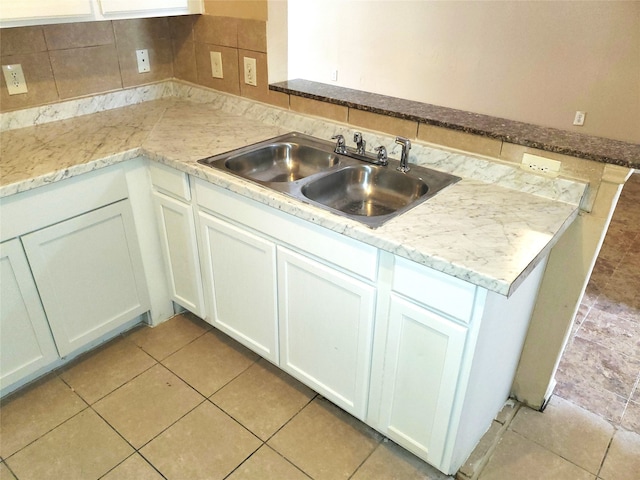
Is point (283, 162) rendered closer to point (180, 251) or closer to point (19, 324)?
point (180, 251)

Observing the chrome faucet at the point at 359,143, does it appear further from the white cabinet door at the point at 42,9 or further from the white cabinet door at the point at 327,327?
the white cabinet door at the point at 42,9

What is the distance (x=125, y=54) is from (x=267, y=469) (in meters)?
1.95

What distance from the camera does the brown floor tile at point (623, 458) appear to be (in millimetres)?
1648

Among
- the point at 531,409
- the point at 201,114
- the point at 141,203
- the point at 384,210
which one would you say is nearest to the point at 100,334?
the point at 141,203

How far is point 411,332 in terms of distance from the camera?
1.40m

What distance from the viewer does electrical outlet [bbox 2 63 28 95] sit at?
76.4 inches

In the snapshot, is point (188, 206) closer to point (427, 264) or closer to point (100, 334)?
point (100, 334)

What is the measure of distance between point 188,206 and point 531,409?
5.19 feet

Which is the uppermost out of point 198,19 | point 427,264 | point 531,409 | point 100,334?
point 198,19

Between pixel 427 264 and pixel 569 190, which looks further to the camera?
pixel 569 190

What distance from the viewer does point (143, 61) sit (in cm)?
238

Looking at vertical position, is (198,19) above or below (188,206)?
above

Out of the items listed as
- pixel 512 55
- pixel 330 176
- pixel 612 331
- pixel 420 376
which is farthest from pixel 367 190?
pixel 512 55

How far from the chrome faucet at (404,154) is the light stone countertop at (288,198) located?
88 mm
